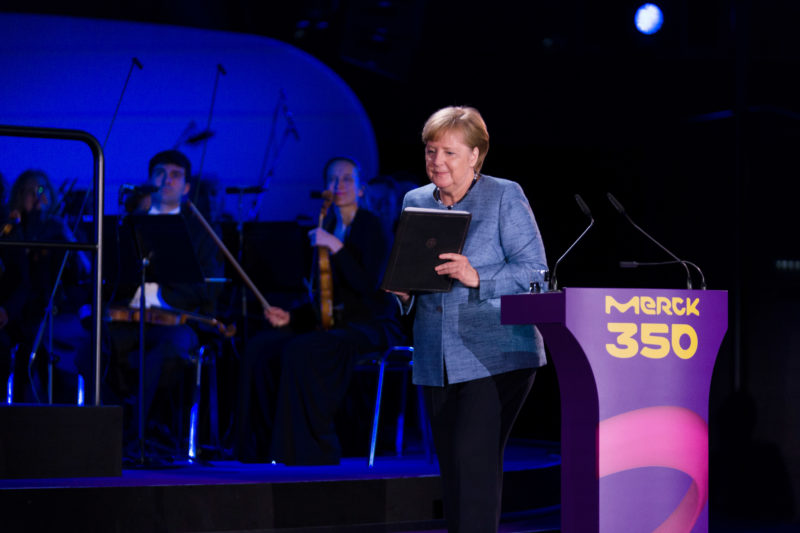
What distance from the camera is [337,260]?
4570mm

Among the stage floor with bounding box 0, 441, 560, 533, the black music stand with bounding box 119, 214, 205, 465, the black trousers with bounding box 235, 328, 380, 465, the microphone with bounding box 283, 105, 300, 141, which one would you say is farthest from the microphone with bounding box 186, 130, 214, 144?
the stage floor with bounding box 0, 441, 560, 533

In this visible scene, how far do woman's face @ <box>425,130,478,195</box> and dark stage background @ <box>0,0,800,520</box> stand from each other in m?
2.89

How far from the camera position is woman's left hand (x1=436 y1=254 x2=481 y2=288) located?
8.13 ft

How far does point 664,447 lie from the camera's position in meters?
2.59

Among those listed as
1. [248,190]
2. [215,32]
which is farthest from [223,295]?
[215,32]

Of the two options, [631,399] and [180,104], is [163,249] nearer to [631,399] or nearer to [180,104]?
[631,399]

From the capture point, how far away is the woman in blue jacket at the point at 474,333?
2455 millimetres

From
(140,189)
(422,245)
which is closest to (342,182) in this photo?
(140,189)

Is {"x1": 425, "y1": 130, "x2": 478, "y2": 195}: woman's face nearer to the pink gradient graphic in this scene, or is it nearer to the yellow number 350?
the yellow number 350

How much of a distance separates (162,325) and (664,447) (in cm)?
266

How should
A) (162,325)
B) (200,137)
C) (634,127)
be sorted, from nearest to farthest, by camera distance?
1. (162,325)
2. (634,127)
3. (200,137)

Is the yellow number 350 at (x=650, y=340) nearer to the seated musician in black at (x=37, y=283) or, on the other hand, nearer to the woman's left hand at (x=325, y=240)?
the woman's left hand at (x=325, y=240)

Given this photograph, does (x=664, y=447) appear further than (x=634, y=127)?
No

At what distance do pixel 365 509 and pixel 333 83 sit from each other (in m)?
3.03
